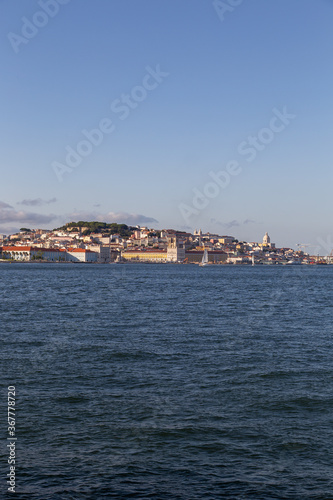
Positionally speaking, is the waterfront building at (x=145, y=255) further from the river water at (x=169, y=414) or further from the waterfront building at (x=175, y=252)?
the river water at (x=169, y=414)

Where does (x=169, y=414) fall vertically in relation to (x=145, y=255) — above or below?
below

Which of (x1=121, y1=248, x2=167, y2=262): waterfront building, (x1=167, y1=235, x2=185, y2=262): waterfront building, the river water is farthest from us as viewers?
(x1=121, y1=248, x2=167, y2=262): waterfront building

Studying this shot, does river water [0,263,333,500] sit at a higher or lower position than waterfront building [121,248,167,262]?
lower

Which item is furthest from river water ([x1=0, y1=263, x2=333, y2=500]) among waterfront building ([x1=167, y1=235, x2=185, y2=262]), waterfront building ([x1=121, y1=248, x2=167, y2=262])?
waterfront building ([x1=121, y1=248, x2=167, y2=262])

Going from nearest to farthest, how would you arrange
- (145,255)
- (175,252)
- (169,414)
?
1. (169,414)
2. (175,252)
3. (145,255)

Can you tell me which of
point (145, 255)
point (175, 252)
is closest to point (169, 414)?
point (175, 252)

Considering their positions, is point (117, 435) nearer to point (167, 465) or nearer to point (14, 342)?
point (167, 465)

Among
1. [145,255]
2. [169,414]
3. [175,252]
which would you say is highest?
[175,252]

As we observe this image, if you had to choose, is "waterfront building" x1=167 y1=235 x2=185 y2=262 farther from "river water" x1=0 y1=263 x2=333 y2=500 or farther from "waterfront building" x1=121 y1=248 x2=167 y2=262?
"river water" x1=0 y1=263 x2=333 y2=500

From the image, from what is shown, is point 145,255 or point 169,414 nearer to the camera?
point 169,414

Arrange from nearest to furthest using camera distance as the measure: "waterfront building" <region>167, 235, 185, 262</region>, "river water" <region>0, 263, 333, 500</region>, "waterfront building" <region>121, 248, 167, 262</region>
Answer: "river water" <region>0, 263, 333, 500</region>, "waterfront building" <region>167, 235, 185, 262</region>, "waterfront building" <region>121, 248, 167, 262</region>

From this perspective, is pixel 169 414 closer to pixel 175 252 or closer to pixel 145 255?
pixel 175 252

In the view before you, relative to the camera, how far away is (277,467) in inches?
243

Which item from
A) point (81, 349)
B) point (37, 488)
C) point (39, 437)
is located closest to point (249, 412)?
point (39, 437)
